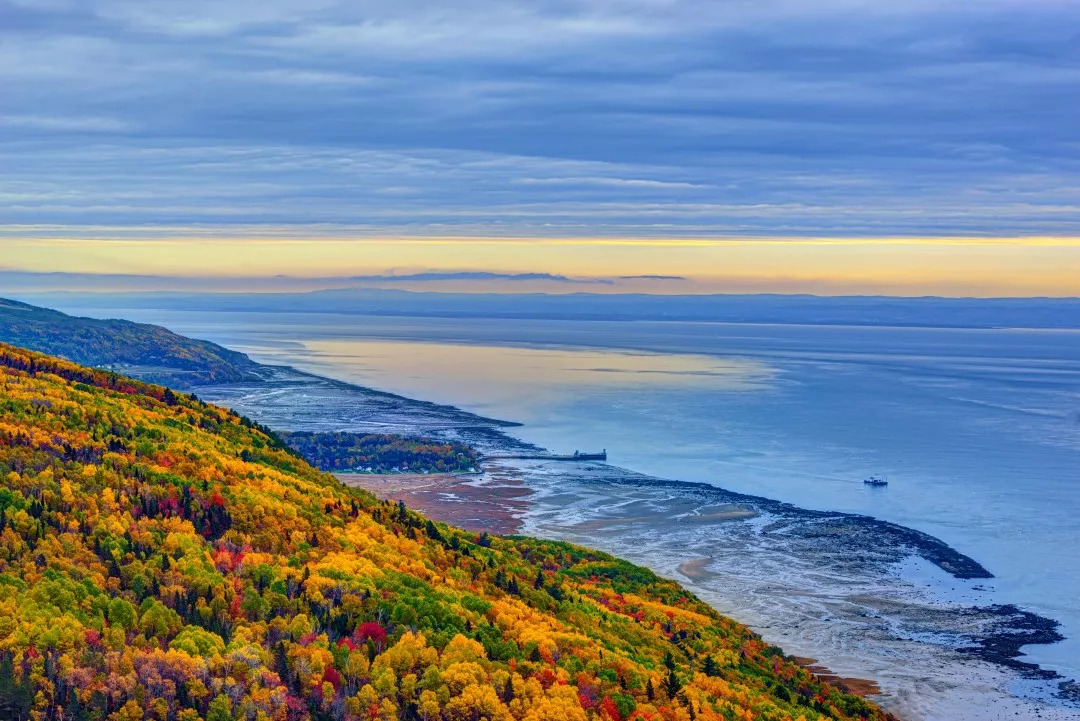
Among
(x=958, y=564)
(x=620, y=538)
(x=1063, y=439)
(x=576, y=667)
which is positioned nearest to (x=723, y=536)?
(x=620, y=538)

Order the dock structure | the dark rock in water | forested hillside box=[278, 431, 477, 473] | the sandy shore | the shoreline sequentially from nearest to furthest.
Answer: the dark rock in water, the shoreline, the sandy shore, forested hillside box=[278, 431, 477, 473], the dock structure

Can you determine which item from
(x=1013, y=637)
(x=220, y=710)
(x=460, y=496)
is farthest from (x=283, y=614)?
(x=460, y=496)

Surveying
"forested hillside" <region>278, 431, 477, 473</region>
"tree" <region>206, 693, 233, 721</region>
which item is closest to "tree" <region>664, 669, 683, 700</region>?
"tree" <region>206, 693, 233, 721</region>

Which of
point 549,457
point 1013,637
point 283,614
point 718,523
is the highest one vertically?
point 283,614

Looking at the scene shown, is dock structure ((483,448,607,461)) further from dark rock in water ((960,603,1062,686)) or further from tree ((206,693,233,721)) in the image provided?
tree ((206,693,233,721))

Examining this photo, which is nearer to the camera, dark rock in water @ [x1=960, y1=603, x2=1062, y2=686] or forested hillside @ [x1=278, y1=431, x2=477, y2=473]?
dark rock in water @ [x1=960, y1=603, x2=1062, y2=686]

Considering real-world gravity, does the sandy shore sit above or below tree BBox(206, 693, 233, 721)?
below

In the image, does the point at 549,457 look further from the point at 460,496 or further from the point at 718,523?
the point at 718,523
